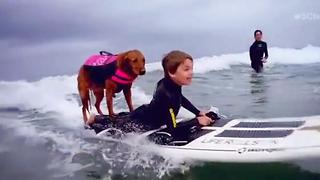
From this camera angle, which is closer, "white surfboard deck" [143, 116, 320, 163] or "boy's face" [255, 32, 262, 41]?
"white surfboard deck" [143, 116, 320, 163]

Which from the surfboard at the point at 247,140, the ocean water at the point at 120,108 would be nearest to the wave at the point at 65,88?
the ocean water at the point at 120,108

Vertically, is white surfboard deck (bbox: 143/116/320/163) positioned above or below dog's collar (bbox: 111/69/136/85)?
below

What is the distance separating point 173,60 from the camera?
1.75 meters

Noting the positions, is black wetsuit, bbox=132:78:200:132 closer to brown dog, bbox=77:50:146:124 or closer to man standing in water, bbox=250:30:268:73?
brown dog, bbox=77:50:146:124

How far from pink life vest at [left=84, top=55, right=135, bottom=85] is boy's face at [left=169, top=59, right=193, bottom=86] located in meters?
0.15

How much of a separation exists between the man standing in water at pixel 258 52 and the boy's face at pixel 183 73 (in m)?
0.23

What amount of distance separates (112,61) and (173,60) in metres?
0.21

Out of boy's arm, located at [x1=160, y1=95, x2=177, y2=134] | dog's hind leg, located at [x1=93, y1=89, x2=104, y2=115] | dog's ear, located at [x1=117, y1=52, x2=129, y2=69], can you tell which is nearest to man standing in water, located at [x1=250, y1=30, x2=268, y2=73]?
boy's arm, located at [x1=160, y1=95, x2=177, y2=134]

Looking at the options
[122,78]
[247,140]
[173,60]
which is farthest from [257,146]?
[122,78]

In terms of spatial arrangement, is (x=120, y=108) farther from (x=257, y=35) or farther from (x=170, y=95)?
(x=257, y=35)

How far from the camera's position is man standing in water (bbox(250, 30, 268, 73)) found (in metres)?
1.80

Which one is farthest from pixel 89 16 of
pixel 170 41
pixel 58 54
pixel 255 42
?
pixel 255 42

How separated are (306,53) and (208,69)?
1.15 ft

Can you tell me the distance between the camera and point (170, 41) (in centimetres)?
179
